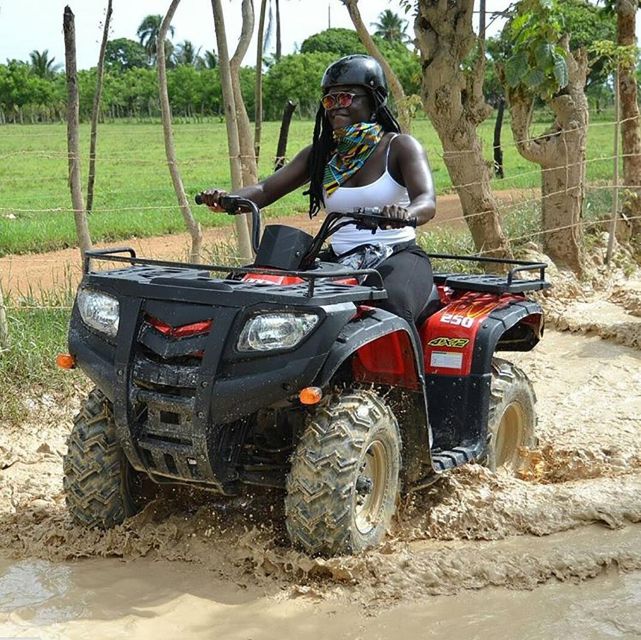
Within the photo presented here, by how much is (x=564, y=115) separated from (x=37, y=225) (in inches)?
390

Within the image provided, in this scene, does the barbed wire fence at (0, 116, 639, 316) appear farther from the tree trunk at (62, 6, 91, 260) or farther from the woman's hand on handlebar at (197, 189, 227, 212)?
the woman's hand on handlebar at (197, 189, 227, 212)

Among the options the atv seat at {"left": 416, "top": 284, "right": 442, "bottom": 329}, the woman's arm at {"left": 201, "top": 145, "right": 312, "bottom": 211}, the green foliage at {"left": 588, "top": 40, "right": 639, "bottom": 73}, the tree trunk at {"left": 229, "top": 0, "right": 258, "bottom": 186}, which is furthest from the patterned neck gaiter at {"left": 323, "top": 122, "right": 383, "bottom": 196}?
the green foliage at {"left": 588, "top": 40, "right": 639, "bottom": 73}

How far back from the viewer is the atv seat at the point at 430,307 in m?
4.88

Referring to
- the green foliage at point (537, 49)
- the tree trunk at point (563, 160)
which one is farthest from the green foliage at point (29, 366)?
the tree trunk at point (563, 160)

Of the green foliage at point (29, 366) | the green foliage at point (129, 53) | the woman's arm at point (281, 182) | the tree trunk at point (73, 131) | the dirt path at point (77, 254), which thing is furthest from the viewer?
the green foliage at point (129, 53)

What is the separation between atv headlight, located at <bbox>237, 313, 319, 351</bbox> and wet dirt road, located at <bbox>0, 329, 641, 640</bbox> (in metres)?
0.87

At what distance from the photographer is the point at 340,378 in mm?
4344

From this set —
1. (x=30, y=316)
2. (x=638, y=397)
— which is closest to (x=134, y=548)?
(x=30, y=316)

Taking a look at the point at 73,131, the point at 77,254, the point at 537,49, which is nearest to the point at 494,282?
the point at 73,131

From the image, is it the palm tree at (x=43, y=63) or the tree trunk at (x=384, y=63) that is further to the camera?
the palm tree at (x=43, y=63)

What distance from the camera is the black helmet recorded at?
4637 millimetres

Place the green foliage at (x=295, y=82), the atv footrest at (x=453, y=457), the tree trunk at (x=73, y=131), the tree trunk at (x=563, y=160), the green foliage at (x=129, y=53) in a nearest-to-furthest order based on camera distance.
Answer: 1. the atv footrest at (x=453, y=457)
2. the tree trunk at (x=73, y=131)
3. the tree trunk at (x=563, y=160)
4. the green foliage at (x=295, y=82)
5. the green foliage at (x=129, y=53)

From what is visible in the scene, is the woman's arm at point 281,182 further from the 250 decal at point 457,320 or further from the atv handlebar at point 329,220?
the 250 decal at point 457,320

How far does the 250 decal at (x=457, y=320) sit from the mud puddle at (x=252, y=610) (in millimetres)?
1261
